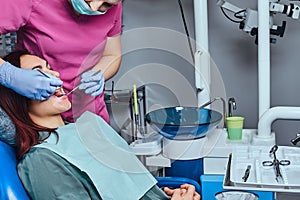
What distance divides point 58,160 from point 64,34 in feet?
1.48

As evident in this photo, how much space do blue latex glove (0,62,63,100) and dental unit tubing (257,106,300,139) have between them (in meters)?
0.85

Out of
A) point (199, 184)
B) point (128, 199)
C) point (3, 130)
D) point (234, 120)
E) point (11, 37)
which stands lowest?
point (199, 184)

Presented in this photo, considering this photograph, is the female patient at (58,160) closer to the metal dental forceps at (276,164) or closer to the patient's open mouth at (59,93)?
the patient's open mouth at (59,93)

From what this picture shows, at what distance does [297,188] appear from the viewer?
1.12m

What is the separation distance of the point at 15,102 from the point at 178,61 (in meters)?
1.03

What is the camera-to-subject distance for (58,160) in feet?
4.06

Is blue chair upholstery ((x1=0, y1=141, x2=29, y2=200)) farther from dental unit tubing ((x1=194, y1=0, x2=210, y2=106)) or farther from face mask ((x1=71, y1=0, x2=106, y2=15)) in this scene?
dental unit tubing ((x1=194, y1=0, x2=210, y2=106))

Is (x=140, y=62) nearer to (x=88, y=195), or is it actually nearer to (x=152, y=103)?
(x=152, y=103)

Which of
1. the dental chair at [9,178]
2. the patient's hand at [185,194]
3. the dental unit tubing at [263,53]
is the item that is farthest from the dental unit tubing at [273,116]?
the dental chair at [9,178]

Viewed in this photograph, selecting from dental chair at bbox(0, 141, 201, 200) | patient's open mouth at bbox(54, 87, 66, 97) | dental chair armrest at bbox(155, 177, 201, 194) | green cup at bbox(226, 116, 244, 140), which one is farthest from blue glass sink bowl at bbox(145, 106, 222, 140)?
dental chair at bbox(0, 141, 201, 200)

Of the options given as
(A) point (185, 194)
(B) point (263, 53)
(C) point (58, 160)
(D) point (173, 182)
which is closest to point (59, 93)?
(C) point (58, 160)

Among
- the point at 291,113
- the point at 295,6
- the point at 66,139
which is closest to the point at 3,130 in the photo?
the point at 66,139

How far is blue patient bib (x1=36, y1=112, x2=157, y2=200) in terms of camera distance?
130 centimetres

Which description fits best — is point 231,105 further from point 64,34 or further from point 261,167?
point 64,34
